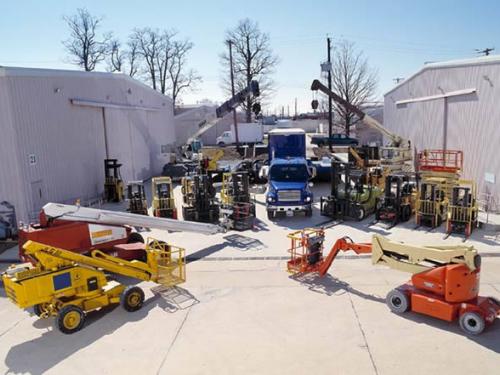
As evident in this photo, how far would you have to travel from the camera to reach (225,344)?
26.4ft

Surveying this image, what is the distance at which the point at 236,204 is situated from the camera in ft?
55.0

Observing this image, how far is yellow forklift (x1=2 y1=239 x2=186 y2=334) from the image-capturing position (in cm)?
846

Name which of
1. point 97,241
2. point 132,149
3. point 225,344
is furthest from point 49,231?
point 132,149

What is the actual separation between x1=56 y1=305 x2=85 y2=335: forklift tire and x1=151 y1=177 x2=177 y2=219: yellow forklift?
862 centimetres

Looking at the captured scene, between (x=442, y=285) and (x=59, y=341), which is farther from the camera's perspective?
(x=442, y=285)

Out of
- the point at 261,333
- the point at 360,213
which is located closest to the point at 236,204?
the point at 360,213

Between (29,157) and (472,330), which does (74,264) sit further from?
(29,157)

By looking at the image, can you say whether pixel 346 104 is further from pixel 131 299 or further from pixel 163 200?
pixel 131 299

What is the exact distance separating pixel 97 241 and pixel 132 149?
16.1 m

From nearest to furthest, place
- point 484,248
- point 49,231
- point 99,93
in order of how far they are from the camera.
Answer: point 49,231 < point 484,248 < point 99,93

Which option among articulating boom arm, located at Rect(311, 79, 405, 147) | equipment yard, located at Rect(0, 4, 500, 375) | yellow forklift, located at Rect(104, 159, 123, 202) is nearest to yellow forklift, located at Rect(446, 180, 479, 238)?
equipment yard, located at Rect(0, 4, 500, 375)

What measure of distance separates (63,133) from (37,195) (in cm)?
346

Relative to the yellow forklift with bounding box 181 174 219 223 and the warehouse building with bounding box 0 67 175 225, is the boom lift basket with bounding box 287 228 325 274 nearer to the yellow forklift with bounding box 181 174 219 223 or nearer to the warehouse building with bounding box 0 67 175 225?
the yellow forklift with bounding box 181 174 219 223

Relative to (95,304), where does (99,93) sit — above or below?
above
